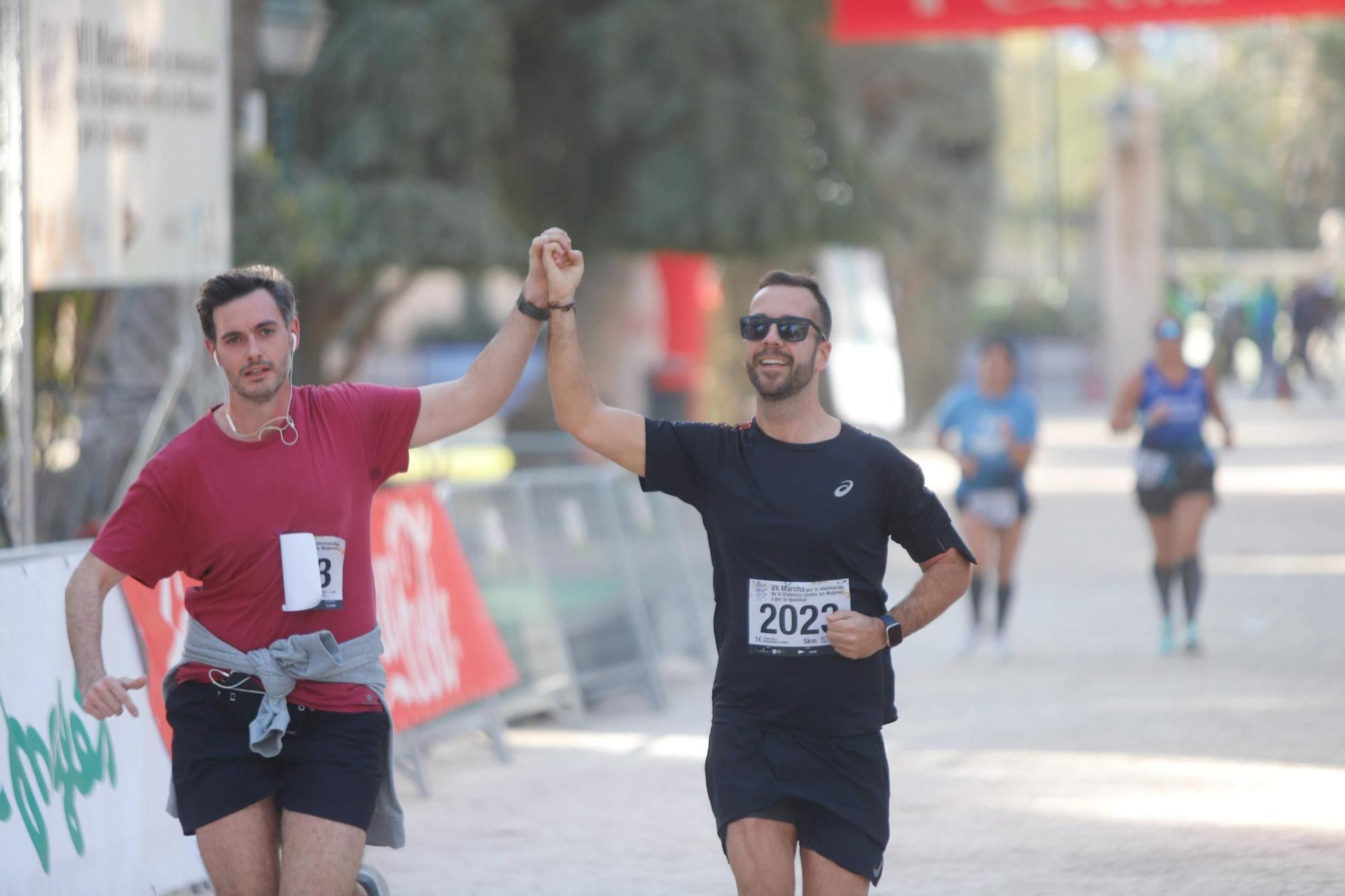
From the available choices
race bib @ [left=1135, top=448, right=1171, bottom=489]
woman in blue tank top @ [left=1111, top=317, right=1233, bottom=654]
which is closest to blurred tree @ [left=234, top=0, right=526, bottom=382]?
woman in blue tank top @ [left=1111, top=317, right=1233, bottom=654]

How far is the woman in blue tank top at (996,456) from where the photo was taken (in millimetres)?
12359

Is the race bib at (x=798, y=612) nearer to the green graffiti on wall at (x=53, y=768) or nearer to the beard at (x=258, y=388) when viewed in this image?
the beard at (x=258, y=388)

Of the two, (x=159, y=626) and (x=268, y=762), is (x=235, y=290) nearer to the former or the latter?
(x=268, y=762)

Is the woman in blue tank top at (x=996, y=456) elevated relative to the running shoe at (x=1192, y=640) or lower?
elevated

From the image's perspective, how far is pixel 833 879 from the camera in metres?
4.80

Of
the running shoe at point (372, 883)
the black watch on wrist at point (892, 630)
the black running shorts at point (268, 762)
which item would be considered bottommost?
the running shoe at point (372, 883)

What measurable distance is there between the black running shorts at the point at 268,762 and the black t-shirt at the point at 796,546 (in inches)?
35.0

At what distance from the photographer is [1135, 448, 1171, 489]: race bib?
39.7 ft

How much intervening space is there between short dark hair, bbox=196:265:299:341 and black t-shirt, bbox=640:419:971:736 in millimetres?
947

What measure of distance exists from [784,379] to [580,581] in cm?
624

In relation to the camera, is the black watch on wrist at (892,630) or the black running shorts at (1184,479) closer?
the black watch on wrist at (892,630)

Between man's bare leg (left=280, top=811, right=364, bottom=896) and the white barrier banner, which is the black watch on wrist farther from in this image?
the white barrier banner

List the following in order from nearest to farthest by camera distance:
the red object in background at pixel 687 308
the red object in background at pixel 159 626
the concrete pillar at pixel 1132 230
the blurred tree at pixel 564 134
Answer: the red object in background at pixel 159 626 → the blurred tree at pixel 564 134 → the red object in background at pixel 687 308 → the concrete pillar at pixel 1132 230

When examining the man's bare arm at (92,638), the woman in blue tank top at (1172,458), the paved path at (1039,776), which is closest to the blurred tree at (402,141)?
the paved path at (1039,776)
